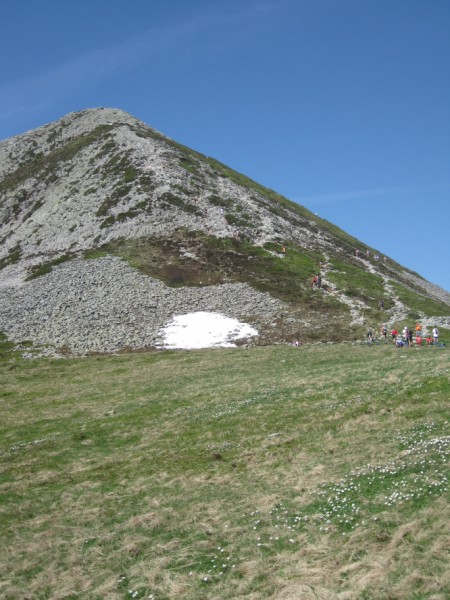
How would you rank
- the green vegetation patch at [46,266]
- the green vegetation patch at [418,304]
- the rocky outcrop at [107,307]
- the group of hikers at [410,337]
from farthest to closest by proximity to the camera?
the green vegetation patch at [46,266]
the green vegetation patch at [418,304]
the rocky outcrop at [107,307]
the group of hikers at [410,337]

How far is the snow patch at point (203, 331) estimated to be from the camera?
75.3 m

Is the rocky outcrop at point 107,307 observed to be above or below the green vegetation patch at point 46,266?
below

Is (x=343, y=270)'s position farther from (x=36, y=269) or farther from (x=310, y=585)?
(x=310, y=585)

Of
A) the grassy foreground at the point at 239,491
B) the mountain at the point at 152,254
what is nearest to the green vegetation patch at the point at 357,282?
the mountain at the point at 152,254

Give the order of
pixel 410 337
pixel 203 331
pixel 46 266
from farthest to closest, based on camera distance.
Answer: pixel 46 266 → pixel 203 331 → pixel 410 337

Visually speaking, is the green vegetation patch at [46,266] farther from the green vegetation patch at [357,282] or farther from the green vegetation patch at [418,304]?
the green vegetation patch at [418,304]

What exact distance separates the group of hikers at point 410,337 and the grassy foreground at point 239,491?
2324cm

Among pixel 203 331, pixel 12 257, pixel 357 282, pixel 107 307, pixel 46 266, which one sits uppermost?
pixel 12 257

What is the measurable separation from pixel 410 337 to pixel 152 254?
60.0 meters

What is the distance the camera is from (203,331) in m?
79.4

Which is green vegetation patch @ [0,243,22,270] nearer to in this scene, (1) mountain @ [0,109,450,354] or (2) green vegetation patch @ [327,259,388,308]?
(1) mountain @ [0,109,450,354]

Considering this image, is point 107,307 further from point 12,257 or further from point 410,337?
point 12,257

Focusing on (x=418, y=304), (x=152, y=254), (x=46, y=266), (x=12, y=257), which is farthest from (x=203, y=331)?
(x=12, y=257)

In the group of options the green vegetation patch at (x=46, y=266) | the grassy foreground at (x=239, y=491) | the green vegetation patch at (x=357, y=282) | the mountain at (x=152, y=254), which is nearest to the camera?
the grassy foreground at (x=239, y=491)
